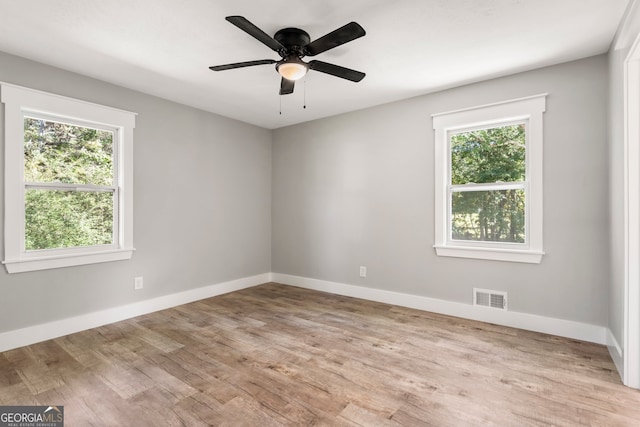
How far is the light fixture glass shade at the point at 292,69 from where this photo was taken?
2340 millimetres

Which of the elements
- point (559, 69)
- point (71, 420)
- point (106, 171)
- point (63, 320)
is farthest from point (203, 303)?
point (559, 69)

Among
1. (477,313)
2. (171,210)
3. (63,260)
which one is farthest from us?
(171,210)

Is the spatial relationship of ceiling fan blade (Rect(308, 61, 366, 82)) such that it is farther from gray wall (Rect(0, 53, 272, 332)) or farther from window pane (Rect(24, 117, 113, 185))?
window pane (Rect(24, 117, 113, 185))

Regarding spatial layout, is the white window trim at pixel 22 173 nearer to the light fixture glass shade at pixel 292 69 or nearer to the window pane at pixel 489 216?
the light fixture glass shade at pixel 292 69

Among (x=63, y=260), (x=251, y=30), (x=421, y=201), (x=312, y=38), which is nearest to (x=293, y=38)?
(x=312, y=38)

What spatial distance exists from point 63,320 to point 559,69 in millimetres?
5334

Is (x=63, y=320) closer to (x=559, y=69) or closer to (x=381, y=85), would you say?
(x=381, y=85)

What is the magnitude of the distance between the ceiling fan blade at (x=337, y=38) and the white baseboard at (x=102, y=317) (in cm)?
328

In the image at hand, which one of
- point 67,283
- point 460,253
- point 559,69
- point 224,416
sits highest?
point 559,69

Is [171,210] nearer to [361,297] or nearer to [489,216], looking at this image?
[361,297]

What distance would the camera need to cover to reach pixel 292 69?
237 centimetres

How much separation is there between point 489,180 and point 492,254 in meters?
0.80

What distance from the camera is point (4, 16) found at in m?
2.23

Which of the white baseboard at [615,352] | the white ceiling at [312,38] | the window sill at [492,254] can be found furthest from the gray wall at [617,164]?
the window sill at [492,254]
